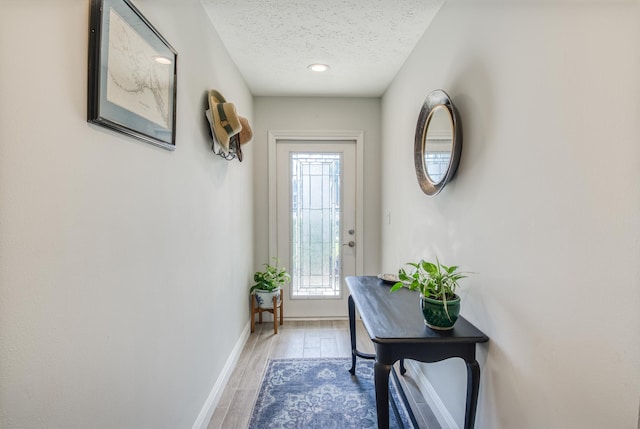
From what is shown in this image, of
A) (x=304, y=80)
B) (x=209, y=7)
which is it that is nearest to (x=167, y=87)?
(x=209, y=7)

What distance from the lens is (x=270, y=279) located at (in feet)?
9.93

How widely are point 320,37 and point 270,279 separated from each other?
2071 millimetres

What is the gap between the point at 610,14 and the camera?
2.52ft

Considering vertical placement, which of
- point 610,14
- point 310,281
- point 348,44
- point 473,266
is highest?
point 348,44

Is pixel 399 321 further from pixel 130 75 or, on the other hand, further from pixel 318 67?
pixel 318 67

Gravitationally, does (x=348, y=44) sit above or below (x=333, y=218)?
above

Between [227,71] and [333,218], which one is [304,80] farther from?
[333,218]

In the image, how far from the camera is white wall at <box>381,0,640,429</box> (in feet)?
2.42

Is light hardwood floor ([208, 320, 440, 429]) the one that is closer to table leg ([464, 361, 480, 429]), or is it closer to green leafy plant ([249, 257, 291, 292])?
green leafy plant ([249, 257, 291, 292])

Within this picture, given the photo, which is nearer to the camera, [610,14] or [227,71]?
[610,14]

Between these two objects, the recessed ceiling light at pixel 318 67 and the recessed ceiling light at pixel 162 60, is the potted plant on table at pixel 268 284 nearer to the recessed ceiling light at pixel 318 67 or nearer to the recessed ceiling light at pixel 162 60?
the recessed ceiling light at pixel 318 67

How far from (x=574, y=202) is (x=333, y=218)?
8.29ft

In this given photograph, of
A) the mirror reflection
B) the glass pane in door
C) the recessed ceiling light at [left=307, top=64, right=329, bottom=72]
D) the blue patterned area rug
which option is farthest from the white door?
the mirror reflection

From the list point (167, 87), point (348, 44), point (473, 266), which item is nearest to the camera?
point (167, 87)
